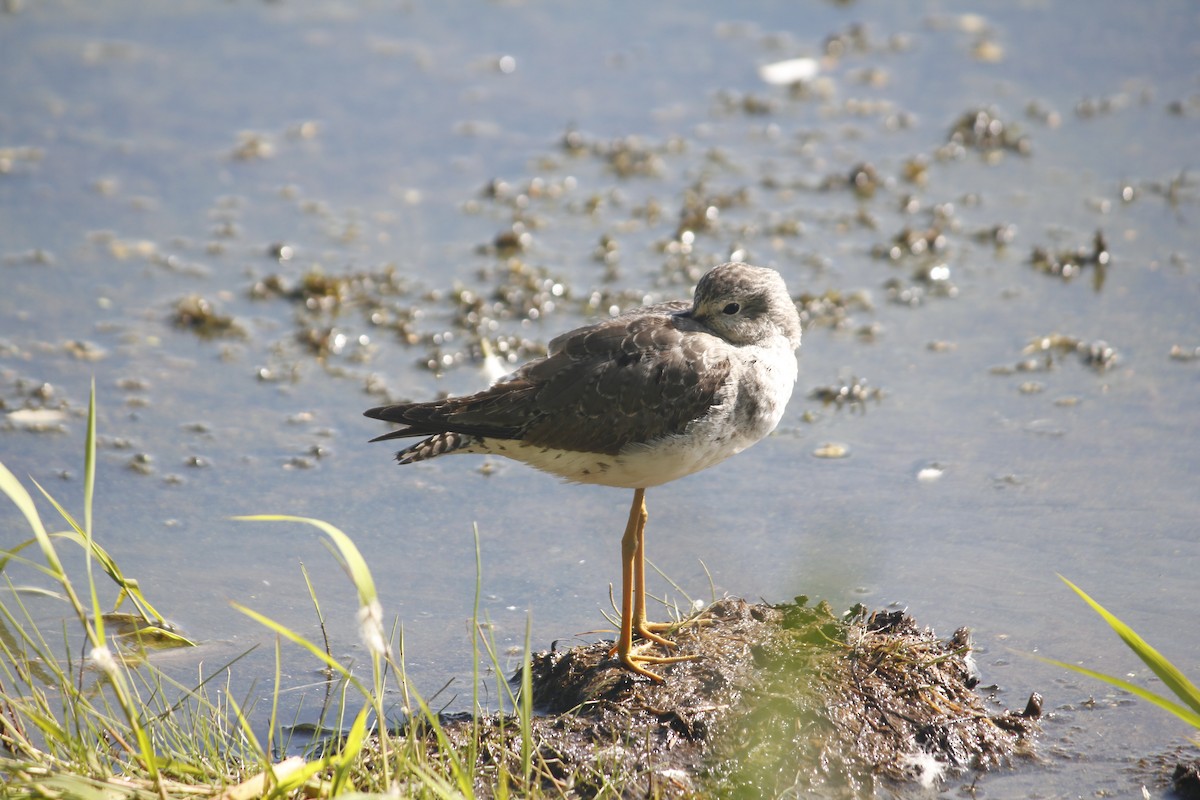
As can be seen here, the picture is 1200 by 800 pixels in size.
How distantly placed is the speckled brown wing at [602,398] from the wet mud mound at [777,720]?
891 mm

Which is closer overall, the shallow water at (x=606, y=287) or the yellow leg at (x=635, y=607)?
the yellow leg at (x=635, y=607)

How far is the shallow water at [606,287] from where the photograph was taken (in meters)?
6.10

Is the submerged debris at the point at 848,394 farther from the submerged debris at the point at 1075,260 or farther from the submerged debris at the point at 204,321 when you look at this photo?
the submerged debris at the point at 204,321

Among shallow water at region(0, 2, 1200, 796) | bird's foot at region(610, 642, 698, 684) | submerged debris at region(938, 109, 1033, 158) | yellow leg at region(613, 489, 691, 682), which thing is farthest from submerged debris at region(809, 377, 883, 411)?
submerged debris at region(938, 109, 1033, 158)

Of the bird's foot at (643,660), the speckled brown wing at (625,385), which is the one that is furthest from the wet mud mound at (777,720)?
the speckled brown wing at (625,385)

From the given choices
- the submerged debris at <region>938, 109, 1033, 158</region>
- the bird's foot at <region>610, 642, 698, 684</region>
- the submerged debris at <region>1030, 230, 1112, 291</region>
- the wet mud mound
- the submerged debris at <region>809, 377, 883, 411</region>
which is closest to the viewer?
the wet mud mound

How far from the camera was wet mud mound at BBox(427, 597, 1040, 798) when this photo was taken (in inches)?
190

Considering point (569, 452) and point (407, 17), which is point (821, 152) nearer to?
point (407, 17)

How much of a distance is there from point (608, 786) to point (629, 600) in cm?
92

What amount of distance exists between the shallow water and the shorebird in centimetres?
73

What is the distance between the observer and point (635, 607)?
18.6 feet

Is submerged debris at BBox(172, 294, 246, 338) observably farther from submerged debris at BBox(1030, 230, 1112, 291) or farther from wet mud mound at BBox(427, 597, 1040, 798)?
submerged debris at BBox(1030, 230, 1112, 291)

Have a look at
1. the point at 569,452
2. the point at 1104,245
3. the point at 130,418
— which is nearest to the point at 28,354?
the point at 130,418

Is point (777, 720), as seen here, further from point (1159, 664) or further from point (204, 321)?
point (204, 321)
